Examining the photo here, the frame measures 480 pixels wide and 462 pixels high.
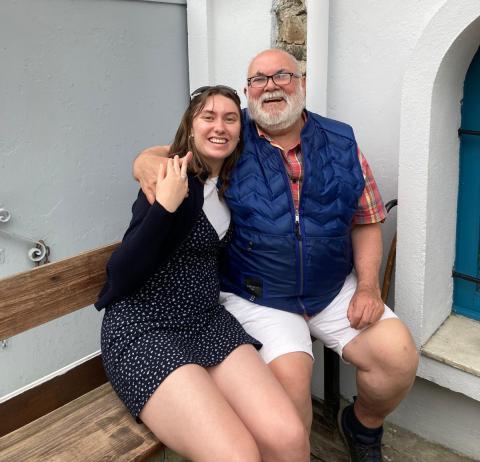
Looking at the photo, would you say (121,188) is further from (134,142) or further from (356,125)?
(356,125)

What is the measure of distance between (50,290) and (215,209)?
2.28 ft

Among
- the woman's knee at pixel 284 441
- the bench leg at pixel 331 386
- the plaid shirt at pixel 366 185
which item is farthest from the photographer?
the bench leg at pixel 331 386

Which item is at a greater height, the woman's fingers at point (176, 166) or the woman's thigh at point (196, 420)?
the woman's fingers at point (176, 166)

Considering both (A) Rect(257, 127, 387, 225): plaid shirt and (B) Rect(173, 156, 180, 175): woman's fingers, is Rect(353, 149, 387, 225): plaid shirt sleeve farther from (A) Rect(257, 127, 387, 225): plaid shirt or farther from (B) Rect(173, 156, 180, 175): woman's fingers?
(B) Rect(173, 156, 180, 175): woman's fingers

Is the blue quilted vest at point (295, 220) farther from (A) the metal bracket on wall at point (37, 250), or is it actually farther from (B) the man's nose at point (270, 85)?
(A) the metal bracket on wall at point (37, 250)

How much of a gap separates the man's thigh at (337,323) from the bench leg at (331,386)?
450mm

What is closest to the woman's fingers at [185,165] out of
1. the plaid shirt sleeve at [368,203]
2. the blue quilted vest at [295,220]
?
the blue quilted vest at [295,220]

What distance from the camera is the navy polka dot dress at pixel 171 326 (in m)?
1.90

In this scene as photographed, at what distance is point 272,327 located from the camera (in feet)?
7.47

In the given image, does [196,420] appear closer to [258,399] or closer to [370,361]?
[258,399]

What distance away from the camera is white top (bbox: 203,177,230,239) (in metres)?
2.24

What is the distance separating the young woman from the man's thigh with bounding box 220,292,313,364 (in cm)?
7

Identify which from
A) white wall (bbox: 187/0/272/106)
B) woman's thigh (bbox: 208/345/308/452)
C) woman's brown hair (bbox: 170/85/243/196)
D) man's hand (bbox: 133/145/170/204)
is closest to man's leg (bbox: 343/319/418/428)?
woman's thigh (bbox: 208/345/308/452)

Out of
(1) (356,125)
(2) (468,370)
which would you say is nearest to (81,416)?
(2) (468,370)
